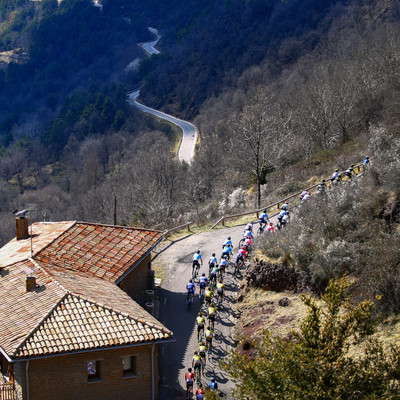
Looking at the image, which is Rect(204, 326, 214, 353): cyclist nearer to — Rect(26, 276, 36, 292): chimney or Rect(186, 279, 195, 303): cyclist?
Rect(186, 279, 195, 303): cyclist

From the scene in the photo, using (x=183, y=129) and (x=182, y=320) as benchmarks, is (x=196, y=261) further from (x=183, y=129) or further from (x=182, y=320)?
(x=183, y=129)

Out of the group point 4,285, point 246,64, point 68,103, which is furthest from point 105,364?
point 68,103

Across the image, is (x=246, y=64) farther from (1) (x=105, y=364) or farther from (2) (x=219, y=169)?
(1) (x=105, y=364)

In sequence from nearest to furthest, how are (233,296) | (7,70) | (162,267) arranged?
(233,296)
(162,267)
(7,70)

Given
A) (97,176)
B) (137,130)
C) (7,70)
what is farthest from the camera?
(7,70)

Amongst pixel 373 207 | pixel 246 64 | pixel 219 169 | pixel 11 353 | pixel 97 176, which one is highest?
pixel 246 64

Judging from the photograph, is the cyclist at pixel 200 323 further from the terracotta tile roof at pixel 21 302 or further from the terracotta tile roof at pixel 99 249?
the terracotta tile roof at pixel 21 302

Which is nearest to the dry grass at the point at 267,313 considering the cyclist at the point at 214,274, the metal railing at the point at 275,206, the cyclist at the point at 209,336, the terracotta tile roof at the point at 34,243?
the cyclist at the point at 209,336
